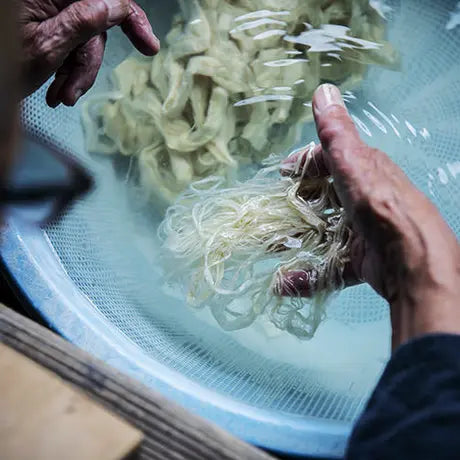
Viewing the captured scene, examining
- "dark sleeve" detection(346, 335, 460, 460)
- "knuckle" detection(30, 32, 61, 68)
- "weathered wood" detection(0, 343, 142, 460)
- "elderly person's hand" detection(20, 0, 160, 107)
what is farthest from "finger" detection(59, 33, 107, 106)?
"dark sleeve" detection(346, 335, 460, 460)

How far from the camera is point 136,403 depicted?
542mm

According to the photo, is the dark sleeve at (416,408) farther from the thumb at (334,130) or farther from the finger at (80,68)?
the finger at (80,68)

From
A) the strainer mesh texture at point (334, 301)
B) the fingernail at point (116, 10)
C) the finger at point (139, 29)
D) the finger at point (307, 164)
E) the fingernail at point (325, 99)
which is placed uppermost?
the fingernail at point (325, 99)

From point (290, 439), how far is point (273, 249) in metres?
0.31

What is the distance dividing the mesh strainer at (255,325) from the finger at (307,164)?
0.91ft

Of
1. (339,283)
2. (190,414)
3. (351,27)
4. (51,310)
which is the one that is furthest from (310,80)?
(190,414)

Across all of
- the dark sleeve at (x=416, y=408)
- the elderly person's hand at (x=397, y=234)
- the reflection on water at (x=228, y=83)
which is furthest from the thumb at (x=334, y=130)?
the reflection on water at (x=228, y=83)

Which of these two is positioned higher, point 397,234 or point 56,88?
point 397,234

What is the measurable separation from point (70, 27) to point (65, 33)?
0.01 m

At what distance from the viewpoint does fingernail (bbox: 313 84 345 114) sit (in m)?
0.75

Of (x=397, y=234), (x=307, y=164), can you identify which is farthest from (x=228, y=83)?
(x=397, y=234)

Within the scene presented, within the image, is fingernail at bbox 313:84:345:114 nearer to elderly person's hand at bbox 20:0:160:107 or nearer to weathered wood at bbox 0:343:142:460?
elderly person's hand at bbox 20:0:160:107

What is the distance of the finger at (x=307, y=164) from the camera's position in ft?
2.79

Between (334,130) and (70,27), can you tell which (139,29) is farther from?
(334,130)
